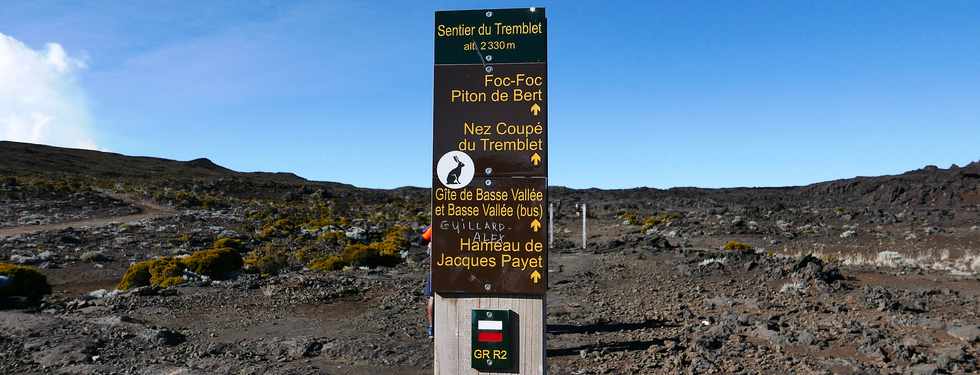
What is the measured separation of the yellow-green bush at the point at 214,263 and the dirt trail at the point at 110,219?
1464 centimetres

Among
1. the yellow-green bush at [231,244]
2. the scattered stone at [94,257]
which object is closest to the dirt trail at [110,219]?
the scattered stone at [94,257]

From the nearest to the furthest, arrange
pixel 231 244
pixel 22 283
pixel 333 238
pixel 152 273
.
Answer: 1. pixel 22 283
2. pixel 152 273
3. pixel 231 244
4. pixel 333 238

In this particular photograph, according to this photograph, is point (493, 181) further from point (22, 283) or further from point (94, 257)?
point (94, 257)

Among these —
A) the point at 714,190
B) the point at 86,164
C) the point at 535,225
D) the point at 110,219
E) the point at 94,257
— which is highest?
the point at 86,164

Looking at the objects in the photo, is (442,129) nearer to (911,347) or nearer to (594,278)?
(911,347)

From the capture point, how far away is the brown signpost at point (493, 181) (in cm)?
407

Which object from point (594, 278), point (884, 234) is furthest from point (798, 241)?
point (594, 278)

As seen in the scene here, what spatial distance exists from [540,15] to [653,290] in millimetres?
7708

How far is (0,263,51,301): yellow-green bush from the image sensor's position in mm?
11352

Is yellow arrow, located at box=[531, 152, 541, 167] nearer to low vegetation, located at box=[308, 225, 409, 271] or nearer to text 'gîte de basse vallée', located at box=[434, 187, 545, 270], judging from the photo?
text 'gîte de basse vallée', located at box=[434, 187, 545, 270]

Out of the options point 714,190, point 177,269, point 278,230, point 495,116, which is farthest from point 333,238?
point 714,190

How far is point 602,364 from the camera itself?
6.73 metres

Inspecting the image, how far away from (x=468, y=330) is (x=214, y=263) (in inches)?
460

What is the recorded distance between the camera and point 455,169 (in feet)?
13.6
